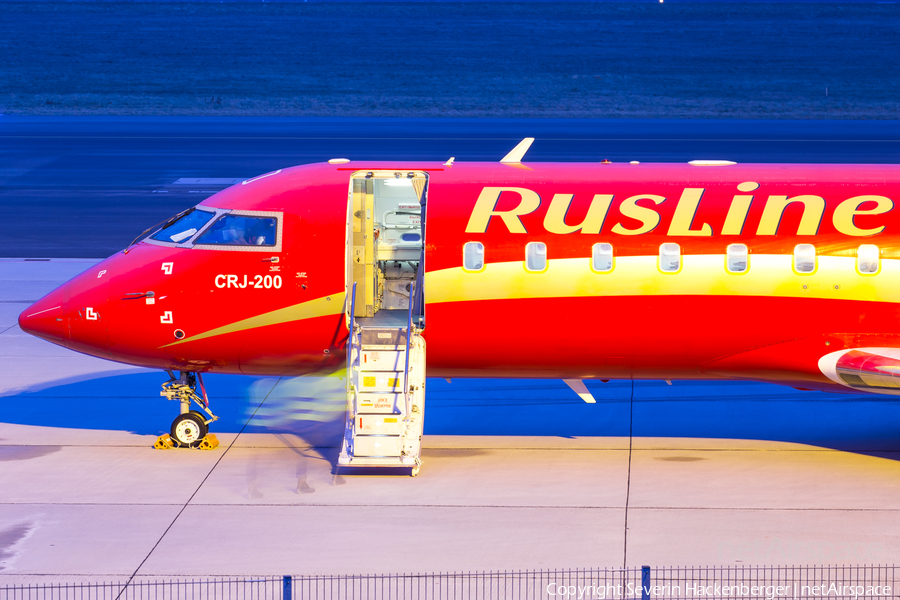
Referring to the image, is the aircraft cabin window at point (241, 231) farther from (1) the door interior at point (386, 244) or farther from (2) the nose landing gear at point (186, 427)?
(2) the nose landing gear at point (186, 427)

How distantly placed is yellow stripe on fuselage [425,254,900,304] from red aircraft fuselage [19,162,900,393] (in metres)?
0.02

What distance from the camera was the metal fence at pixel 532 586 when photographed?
11719mm

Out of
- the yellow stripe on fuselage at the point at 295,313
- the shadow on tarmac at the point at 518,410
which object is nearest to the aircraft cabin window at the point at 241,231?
the yellow stripe on fuselage at the point at 295,313

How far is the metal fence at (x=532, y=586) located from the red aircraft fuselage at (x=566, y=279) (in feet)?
12.9

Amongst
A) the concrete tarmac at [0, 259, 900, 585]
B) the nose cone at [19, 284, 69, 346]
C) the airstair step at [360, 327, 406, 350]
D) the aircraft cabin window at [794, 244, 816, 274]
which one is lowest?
the concrete tarmac at [0, 259, 900, 585]

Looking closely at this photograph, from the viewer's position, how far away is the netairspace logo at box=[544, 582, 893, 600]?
460 inches

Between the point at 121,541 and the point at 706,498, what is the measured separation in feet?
24.1

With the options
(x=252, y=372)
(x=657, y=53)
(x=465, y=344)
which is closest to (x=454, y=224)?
(x=465, y=344)

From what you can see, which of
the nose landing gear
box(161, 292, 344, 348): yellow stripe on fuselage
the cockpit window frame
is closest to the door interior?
box(161, 292, 344, 348): yellow stripe on fuselage

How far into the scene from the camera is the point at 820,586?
39.2ft

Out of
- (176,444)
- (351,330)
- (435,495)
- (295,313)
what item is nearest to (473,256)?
(351,330)

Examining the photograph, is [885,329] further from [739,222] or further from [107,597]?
[107,597]

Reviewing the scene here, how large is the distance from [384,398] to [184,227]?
13.1ft

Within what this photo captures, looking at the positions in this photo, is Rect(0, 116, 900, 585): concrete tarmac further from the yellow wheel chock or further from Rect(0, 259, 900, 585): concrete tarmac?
the yellow wheel chock
